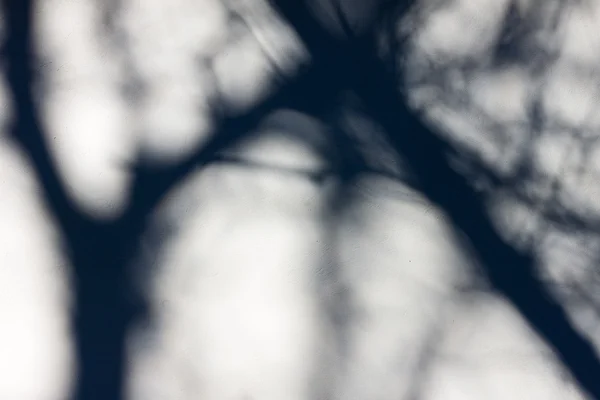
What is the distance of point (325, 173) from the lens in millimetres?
1336

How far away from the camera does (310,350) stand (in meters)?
1.12

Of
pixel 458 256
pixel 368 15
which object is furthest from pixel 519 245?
pixel 368 15

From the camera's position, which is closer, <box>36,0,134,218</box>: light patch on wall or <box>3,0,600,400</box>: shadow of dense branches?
<box>3,0,600,400</box>: shadow of dense branches

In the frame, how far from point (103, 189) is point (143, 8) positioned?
0.62 meters

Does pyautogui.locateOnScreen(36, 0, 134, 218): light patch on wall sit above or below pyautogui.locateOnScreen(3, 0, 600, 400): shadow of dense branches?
above

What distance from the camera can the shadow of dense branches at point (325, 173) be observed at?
3.55 feet

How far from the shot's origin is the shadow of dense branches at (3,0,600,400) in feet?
3.55

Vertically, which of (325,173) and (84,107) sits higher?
(84,107)

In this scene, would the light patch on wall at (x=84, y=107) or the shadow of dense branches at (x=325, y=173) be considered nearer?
the shadow of dense branches at (x=325, y=173)

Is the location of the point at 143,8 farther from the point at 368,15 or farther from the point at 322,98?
the point at 368,15

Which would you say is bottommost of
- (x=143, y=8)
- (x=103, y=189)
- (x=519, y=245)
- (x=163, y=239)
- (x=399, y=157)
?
(x=519, y=245)

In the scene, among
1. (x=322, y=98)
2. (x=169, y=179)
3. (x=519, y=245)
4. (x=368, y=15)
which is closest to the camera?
(x=169, y=179)

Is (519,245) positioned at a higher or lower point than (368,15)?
lower

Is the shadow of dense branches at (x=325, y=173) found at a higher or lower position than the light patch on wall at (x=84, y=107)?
lower
